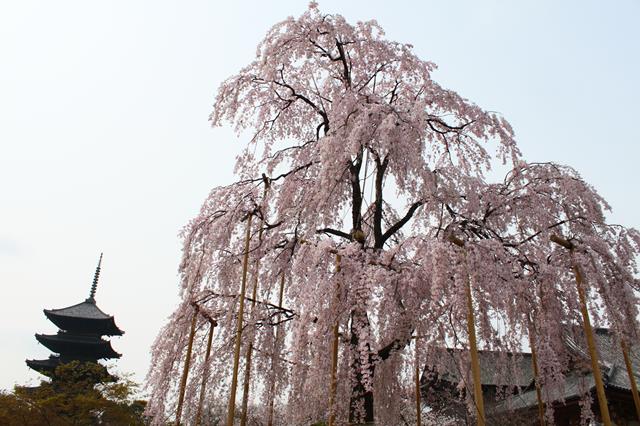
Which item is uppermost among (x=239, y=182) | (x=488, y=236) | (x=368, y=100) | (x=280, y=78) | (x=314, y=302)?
(x=280, y=78)

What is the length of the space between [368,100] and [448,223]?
2445 mm

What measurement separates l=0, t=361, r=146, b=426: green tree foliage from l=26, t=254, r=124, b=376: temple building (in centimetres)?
887

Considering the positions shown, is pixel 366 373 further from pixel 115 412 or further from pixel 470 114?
pixel 115 412

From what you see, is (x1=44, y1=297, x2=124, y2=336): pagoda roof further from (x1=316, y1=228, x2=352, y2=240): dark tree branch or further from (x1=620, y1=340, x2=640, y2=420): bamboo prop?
(x1=620, y1=340, x2=640, y2=420): bamboo prop

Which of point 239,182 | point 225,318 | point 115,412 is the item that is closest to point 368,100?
point 239,182

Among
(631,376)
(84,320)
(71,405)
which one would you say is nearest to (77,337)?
(84,320)

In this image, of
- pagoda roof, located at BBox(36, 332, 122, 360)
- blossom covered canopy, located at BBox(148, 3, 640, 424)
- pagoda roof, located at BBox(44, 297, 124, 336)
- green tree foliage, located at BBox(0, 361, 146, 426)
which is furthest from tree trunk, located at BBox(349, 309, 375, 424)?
pagoda roof, located at BBox(36, 332, 122, 360)

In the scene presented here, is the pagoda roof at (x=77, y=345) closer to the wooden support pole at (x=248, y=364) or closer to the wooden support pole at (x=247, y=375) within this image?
the wooden support pole at (x=248, y=364)

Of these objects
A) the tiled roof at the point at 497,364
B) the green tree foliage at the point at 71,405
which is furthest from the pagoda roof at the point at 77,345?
the tiled roof at the point at 497,364

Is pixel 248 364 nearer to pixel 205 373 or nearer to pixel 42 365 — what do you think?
pixel 205 373

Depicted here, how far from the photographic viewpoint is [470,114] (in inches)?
369

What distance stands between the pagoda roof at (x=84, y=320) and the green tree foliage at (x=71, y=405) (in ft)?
29.4

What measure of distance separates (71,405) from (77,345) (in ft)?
49.3

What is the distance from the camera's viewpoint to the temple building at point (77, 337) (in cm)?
2905
